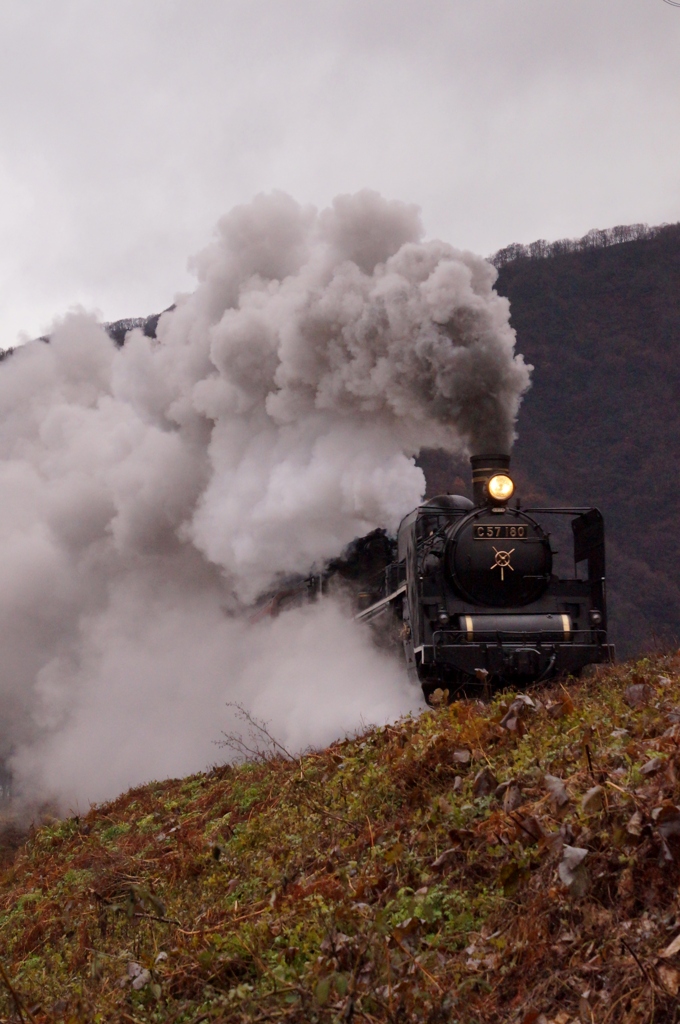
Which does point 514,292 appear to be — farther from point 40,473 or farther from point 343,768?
point 343,768

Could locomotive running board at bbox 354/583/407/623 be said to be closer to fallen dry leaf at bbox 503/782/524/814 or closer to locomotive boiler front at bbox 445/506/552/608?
locomotive boiler front at bbox 445/506/552/608

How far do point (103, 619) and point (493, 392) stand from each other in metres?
11.8

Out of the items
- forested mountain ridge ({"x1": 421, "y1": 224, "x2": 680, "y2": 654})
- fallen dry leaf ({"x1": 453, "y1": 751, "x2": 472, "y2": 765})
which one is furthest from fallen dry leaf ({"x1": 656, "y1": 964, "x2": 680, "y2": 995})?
forested mountain ridge ({"x1": 421, "y1": 224, "x2": 680, "y2": 654})

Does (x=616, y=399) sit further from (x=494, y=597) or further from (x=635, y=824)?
(x=635, y=824)

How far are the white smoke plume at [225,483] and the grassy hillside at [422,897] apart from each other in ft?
18.7

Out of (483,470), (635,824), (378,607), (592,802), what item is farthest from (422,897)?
(378,607)

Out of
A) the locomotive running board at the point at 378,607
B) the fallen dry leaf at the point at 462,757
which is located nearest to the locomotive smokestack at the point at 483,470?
the locomotive running board at the point at 378,607

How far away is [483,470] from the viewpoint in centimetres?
1246

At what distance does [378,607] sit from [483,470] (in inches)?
100.0

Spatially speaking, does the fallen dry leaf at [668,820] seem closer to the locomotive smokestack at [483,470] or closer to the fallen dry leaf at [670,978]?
the fallen dry leaf at [670,978]

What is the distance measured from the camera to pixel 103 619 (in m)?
23.5

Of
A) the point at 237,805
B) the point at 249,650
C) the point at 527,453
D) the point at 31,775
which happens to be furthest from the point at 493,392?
the point at 527,453

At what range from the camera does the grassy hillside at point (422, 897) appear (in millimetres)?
3600

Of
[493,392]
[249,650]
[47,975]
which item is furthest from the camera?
[249,650]
